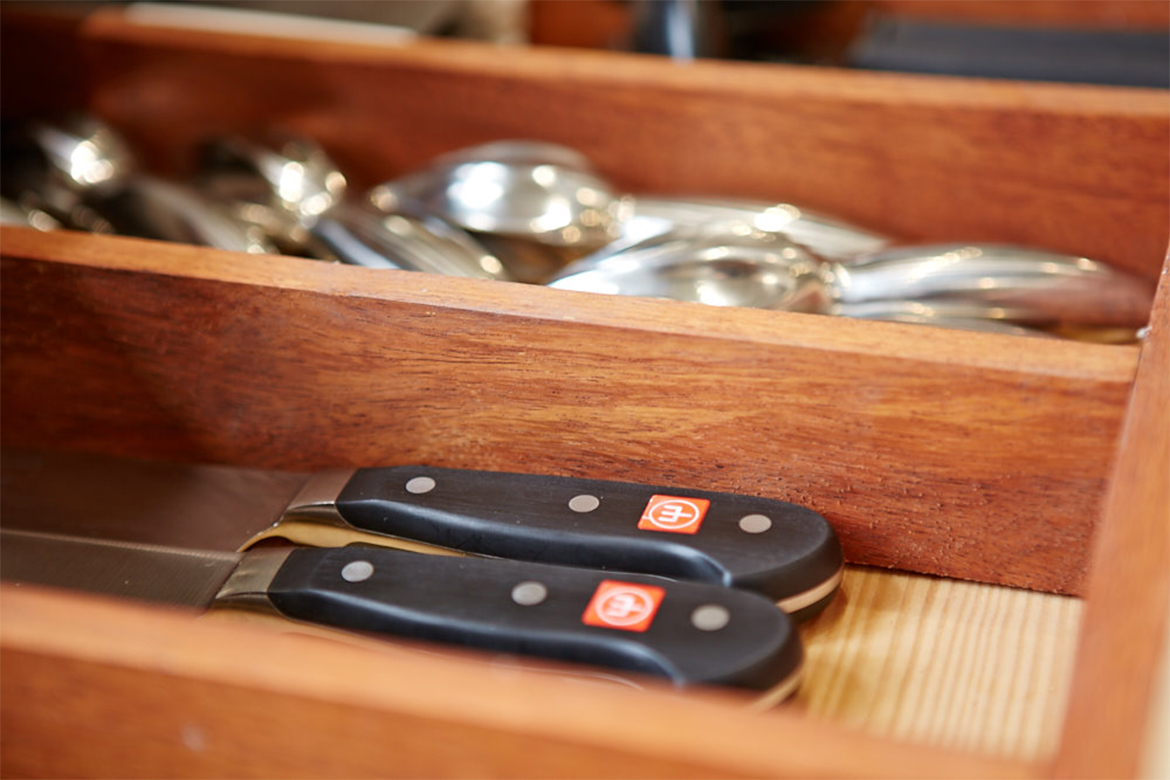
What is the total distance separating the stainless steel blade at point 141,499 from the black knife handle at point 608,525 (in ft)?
0.17

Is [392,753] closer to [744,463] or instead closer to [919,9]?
[744,463]

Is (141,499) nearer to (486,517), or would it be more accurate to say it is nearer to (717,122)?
(486,517)

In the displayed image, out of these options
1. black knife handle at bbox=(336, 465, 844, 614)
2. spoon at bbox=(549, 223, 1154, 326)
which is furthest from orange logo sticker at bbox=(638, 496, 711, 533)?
spoon at bbox=(549, 223, 1154, 326)

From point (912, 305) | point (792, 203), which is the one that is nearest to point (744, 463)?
point (912, 305)

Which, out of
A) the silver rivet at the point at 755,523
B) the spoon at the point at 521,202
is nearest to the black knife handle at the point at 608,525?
the silver rivet at the point at 755,523

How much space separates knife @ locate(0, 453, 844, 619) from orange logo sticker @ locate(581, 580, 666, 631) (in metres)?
0.03

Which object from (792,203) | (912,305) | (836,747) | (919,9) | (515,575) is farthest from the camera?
(919,9)

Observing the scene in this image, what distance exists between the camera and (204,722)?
28cm

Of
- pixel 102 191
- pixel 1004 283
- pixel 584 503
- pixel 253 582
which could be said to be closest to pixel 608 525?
pixel 584 503

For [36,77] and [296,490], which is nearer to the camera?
[296,490]

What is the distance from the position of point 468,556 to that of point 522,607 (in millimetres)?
48

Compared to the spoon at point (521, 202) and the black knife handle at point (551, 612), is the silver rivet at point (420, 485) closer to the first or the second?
the black knife handle at point (551, 612)

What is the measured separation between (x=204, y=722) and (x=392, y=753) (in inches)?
2.0

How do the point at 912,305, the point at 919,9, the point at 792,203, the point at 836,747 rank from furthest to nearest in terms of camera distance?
the point at 919,9, the point at 792,203, the point at 912,305, the point at 836,747
